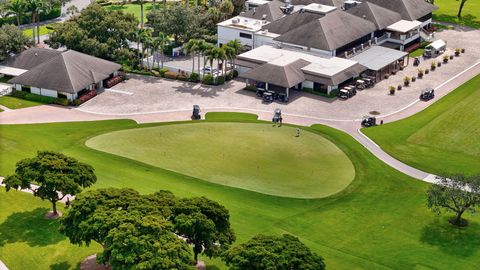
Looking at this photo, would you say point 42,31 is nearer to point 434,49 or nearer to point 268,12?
point 268,12

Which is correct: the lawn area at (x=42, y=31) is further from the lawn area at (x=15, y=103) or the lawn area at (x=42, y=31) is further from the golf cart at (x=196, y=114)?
the golf cart at (x=196, y=114)

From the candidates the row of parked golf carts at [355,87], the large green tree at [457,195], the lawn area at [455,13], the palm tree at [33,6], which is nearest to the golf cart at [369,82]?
the row of parked golf carts at [355,87]

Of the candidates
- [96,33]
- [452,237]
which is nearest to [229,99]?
[96,33]

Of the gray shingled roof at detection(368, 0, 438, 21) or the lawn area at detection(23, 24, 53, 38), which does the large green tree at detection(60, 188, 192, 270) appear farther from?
the gray shingled roof at detection(368, 0, 438, 21)

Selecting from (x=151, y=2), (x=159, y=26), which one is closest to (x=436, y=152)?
(x=159, y=26)

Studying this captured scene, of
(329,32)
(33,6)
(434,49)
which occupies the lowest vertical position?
(434,49)

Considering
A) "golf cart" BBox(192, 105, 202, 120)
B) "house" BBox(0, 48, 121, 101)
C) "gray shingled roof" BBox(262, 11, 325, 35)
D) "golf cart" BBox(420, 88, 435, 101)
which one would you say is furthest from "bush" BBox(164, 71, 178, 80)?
"golf cart" BBox(420, 88, 435, 101)
